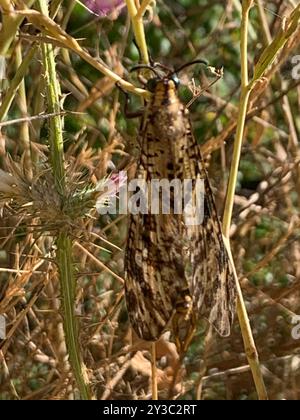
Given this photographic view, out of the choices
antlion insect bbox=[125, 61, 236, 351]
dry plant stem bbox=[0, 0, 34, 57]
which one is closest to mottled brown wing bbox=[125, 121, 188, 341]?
antlion insect bbox=[125, 61, 236, 351]

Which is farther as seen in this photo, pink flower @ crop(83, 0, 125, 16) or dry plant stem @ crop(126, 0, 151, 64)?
pink flower @ crop(83, 0, 125, 16)

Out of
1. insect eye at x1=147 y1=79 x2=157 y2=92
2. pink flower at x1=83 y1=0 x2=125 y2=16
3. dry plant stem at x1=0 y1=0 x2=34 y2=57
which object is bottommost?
insect eye at x1=147 y1=79 x2=157 y2=92

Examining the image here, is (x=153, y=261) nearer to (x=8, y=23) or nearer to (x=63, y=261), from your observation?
(x=63, y=261)

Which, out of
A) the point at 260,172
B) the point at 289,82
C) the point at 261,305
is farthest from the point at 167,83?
the point at 260,172

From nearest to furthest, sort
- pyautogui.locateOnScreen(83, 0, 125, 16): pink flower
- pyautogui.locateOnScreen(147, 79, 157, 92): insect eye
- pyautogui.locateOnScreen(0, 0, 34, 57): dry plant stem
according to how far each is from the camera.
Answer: pyautogui.locateOnScreen(0, 0, 34, 57): dry plant stem
pyautogui.locateOnScreen(147, 79, 157, 92): insect eye
pyautogui.locateOnScreen(83, 0, 125, 16): pink flower

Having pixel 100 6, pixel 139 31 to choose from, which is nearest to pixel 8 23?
pixel 139 31

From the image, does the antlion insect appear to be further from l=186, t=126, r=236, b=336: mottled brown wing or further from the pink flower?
the pink flower

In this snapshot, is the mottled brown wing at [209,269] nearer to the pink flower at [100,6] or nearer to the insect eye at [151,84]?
the insect eye at [151,84]
